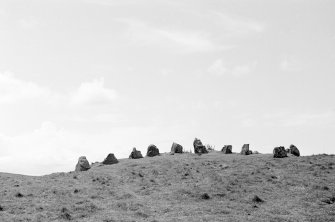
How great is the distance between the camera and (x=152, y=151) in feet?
210

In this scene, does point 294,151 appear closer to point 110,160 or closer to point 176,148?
point 176,148

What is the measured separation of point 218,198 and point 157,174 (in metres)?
11.6

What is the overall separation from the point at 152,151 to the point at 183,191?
2180cm

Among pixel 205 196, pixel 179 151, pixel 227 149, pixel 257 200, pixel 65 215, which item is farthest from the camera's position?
pixel 179 151

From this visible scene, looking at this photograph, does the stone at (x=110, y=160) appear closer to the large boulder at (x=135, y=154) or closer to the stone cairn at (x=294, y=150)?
the large boulder at (x=135, y=154)

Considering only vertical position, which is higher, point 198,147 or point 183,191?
point 198,147

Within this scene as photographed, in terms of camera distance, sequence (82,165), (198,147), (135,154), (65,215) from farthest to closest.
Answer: (198,147) < (135,154) < (82,165) < (65,215)

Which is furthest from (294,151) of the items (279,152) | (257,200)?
(257,200)

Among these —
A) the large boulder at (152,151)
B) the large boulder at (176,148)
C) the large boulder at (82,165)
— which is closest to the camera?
the large boulder at (82,165)

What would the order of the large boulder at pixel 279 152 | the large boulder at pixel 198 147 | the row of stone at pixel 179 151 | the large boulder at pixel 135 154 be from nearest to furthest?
the large boulder at pixel 279 152, the row of stone at pixel 179 151, the large boulder at pixel 135 154, the large boulder at pixel 198 147

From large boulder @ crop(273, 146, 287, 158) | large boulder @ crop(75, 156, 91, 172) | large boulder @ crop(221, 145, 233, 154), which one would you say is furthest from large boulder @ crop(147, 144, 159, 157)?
large boulder @ crop(273, 146, 287, 158)

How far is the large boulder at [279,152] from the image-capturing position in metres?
57.8

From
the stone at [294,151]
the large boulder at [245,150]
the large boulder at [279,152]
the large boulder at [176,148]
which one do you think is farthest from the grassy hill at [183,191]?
the large boulder at [176,148]

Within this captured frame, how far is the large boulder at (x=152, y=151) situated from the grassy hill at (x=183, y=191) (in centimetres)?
497
